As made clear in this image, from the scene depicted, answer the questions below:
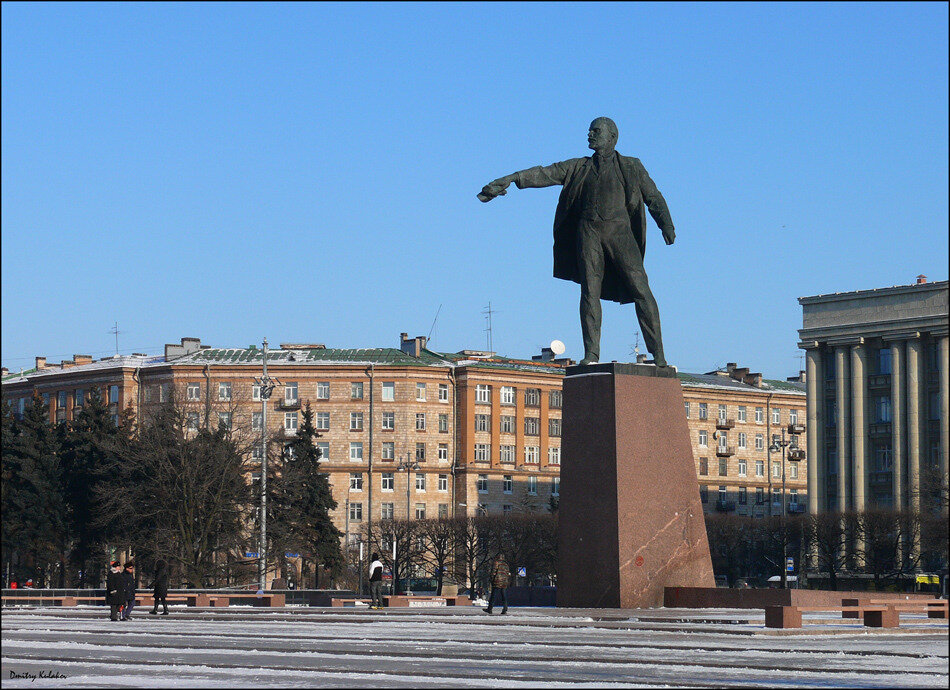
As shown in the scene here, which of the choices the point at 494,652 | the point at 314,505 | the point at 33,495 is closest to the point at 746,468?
the point at 314,505

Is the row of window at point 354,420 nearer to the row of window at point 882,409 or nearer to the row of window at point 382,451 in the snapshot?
the row of window at point 382,451

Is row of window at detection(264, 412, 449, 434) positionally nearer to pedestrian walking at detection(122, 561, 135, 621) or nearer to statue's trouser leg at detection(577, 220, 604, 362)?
pedestrian walking at detection(122, 561, 135, 621)

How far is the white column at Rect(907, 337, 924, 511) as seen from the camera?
305 feet

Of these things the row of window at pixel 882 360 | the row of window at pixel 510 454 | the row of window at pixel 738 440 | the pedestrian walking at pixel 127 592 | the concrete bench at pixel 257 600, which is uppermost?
the row of window at pixel 882 360

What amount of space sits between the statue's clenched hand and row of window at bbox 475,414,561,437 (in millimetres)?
84060

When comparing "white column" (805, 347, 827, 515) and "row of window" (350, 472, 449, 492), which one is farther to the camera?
"row of window" (350, 472, 449, 492)

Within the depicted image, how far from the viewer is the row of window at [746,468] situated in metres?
114

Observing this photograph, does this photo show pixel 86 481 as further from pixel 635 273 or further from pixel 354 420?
pixel 635 273

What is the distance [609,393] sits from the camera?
2219 centimetres

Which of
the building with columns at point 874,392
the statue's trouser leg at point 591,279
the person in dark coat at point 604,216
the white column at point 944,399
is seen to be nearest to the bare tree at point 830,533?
the building with columns at point 874,392

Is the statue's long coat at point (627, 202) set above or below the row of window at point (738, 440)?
above

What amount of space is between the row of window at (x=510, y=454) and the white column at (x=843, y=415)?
62.3 ft

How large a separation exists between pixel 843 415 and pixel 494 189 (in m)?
78.7

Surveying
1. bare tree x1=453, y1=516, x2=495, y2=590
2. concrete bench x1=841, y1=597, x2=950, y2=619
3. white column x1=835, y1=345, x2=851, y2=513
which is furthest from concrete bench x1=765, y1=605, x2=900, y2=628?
white column x1=835, y1=345, x2=851, y2=513
